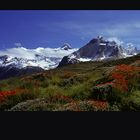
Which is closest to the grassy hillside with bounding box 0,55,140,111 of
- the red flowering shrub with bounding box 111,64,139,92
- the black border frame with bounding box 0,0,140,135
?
the red flowering shrub with bounding box 111,64,139,92

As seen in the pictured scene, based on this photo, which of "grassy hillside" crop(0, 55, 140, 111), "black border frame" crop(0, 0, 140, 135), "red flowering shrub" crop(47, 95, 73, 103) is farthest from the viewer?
"red flowering shrub" crop(47, 95, 73, 103)

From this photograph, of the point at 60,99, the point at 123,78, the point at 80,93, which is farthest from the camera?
the point at 123,78

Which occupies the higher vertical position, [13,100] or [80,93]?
[80,93]

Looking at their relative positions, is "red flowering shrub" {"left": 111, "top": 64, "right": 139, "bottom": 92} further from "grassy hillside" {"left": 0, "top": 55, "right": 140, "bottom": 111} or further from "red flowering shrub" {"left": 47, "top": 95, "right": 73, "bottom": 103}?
"red flowering shrub" {"left": 47, "top": 95, "right": 73, "bottom": 103}
